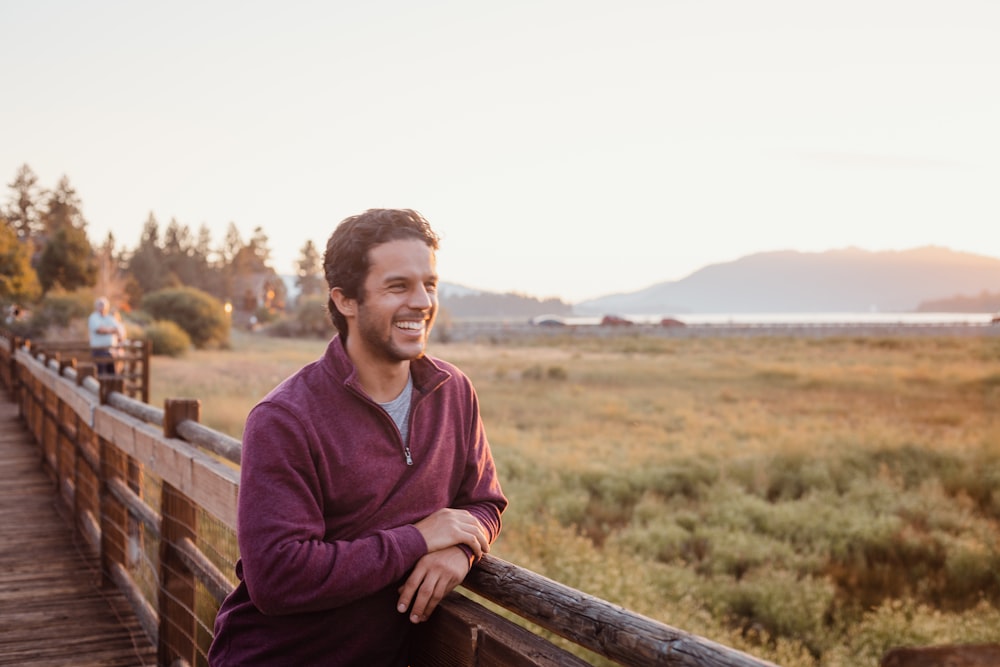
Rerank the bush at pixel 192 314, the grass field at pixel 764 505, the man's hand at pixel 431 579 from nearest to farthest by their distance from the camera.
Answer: the man's hand at pixel 431 579 < the grass field at pixel 764 505 < the bush at pixel 192 314

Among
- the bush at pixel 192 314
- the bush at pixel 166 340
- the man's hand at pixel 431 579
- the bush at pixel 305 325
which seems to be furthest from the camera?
the bush at pixel 305 325

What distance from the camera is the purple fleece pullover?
178cm

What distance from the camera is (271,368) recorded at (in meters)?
30.3

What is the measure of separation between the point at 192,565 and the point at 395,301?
1.93 metres

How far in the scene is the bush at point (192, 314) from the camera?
153 feet

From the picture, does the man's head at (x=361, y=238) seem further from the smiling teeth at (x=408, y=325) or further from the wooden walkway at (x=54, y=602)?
the wooden walkway at (x=54, y=602)

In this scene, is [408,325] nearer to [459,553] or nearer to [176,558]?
[459,553]

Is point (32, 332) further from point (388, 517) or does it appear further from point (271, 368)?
point (388, 517)

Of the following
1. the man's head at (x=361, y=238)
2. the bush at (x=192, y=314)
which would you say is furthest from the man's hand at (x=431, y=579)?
Answer: the bush at (x=192, y=314)

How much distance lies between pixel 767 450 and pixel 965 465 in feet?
9.74

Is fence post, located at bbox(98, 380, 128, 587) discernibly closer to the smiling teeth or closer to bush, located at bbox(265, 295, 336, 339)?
the smiling teeth

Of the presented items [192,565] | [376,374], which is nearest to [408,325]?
[376,374]

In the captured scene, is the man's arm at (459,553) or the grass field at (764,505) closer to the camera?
the man's arm at (459,553)

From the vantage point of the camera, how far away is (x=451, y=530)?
75.7 inches
